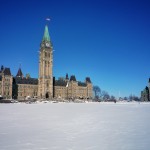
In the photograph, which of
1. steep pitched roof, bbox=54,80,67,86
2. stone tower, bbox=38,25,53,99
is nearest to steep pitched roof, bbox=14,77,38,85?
stone tower, bbox=38,25,53,99

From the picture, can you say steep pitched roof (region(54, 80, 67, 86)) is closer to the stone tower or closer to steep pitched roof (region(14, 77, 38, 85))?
steep pitched roof (region(14, 77, 38, 85))

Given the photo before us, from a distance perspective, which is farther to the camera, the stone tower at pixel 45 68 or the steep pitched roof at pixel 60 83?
the steep pitched roof at pixel 60 83

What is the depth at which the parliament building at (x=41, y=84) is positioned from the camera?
136 m

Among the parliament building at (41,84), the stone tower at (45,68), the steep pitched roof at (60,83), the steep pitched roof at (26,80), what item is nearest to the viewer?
the parliament building at (41,84)

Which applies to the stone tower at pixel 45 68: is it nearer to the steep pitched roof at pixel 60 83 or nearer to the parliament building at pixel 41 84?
the parliament building at pixel 41 84

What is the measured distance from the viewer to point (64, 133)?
11453 mm

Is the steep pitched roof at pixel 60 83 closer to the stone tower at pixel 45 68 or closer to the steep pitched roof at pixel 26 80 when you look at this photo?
the steep pitched roof at pixel 26 80

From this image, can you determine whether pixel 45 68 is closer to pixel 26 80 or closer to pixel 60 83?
pixel 26 80

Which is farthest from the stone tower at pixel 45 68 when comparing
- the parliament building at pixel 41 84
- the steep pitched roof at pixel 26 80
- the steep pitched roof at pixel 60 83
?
the steep pitched roof at pixel 60 83

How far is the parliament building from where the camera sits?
135863 millimetres

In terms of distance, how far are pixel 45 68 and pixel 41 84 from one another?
30.8ft

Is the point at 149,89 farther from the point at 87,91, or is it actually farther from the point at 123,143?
the point at 123,143

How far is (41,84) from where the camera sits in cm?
14062

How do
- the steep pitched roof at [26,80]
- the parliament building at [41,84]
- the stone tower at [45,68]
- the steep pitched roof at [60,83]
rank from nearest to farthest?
the parliament building at [41,84] < the stone tower at [45,68] < the steep pitched roof at [26,80] < the steep pitched roof at [60,83]
